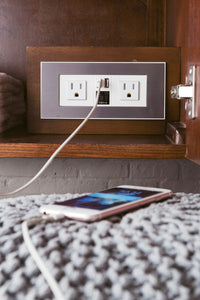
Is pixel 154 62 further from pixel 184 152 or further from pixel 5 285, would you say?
pixel 5 285

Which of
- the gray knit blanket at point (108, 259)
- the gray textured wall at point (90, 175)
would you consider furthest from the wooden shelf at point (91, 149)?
the gray knit blanket at point (108, 259)

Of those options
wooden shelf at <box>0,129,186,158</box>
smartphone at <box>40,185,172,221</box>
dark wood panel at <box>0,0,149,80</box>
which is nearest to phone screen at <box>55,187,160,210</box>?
smartphone at <box>40,185,172,221</box>

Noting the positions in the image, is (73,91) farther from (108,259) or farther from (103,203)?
(108,259)

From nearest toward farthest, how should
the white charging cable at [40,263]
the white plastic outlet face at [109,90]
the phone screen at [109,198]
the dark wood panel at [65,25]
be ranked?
the white charging cable at [40,263] → the phone screen at [109,198] → the white plastic outlet face at [109,90] → the dark wood panel at [65,25]

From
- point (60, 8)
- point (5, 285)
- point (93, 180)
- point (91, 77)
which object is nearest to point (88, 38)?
point (60, 8)

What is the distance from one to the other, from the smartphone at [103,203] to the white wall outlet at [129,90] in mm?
432

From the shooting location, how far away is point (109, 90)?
2.71 ft

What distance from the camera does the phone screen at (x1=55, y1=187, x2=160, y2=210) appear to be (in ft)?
1.10

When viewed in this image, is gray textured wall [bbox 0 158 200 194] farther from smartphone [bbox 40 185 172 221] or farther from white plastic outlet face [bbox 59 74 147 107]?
smartphone [bbox 40 185 172 221]

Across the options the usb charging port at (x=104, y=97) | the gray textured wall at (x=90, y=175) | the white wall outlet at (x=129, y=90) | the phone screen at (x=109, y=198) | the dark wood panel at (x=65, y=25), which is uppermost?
the dark wood panel at (x=65, y=25)

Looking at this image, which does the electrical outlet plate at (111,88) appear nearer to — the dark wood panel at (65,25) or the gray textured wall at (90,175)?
the gray textured wall at (90,175)

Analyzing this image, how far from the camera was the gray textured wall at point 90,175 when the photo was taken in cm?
83

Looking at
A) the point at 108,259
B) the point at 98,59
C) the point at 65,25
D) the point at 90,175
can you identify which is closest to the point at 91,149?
the point at 90,175

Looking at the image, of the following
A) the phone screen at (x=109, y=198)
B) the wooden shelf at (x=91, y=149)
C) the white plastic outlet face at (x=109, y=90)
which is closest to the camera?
the phone screen at (x=109, y=198)
